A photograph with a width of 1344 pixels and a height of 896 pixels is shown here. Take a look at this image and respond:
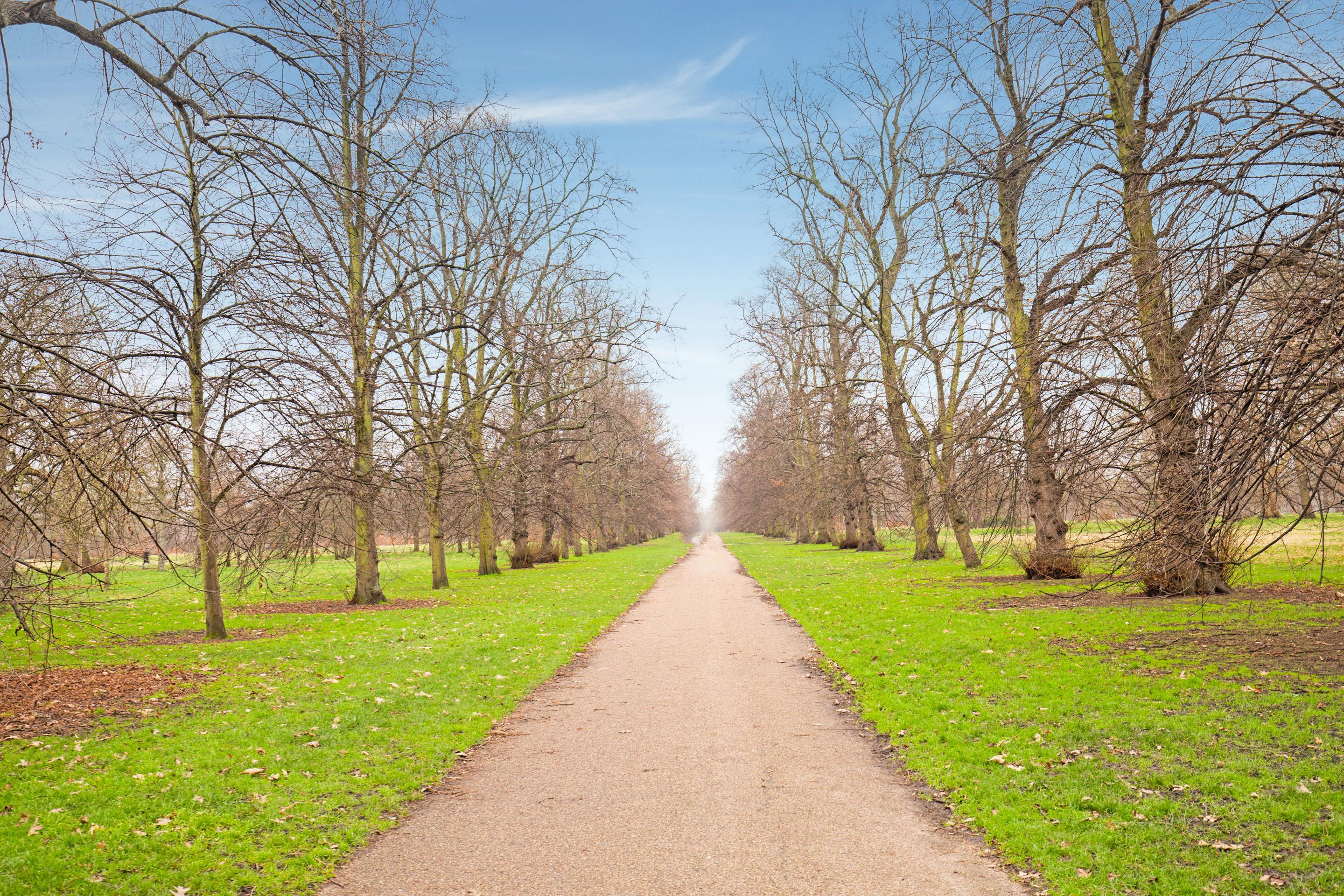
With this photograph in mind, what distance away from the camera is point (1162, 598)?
1306cm

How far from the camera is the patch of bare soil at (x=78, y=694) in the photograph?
303 inches

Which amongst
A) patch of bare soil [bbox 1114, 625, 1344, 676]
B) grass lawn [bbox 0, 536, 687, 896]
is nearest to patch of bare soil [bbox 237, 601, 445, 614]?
grass lawn [bbox 0, 536, 687, 896]

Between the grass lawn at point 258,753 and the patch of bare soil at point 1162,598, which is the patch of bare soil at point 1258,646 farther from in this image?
the grass lawn at point 258,753

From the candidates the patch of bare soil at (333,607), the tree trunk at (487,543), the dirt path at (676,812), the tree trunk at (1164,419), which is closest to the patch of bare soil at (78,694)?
the dirt path at (676,812)

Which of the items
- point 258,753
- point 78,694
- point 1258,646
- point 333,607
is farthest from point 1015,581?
point 78,694

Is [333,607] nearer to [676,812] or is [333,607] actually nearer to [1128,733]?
[676,812]

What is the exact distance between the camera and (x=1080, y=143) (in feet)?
24.8

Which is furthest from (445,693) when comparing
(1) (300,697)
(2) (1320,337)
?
(2) (1320,337)

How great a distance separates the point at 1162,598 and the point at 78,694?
615 inches

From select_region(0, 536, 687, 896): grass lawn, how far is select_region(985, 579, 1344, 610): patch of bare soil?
7.99 m

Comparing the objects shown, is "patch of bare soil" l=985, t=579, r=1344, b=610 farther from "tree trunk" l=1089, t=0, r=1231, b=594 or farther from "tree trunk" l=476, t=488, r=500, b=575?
"tree trunk" l=476, t=488, r=500, b=575

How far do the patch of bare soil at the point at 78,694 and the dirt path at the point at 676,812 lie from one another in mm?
4161

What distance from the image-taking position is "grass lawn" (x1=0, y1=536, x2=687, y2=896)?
486cm

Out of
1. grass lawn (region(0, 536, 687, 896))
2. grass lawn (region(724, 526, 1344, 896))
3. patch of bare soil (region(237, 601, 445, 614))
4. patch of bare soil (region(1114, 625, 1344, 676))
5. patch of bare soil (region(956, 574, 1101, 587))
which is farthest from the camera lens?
patch of bare soil (region(237, 601, 445, 614))
